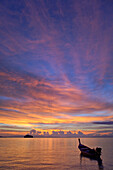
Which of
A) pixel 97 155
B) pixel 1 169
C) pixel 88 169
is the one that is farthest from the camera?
pixel 97 155

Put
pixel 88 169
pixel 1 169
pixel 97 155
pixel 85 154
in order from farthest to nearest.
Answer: pixel 85 154 → pixel 97 155 → pixel 88 169 → pixel 1 169

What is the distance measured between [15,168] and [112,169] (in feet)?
103

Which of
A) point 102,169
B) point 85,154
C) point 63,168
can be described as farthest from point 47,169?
point 85,154

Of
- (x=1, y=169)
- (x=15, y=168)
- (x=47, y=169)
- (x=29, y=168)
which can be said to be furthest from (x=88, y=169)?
(x=1, y=169)

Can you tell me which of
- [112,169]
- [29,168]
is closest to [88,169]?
[112,169]

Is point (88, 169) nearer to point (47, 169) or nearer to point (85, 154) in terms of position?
point (47, 169)

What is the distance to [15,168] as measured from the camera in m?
45.5

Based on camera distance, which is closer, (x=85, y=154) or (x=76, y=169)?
(x=76, y=169)

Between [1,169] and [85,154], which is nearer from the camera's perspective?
[1,169]

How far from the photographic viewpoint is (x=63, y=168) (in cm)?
4612

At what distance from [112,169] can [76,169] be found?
11.7m

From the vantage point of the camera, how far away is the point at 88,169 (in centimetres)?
4684

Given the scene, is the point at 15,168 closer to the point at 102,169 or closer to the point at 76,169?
the point at 76,169

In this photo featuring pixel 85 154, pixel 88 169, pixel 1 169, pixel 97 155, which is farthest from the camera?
pixel 85 154
